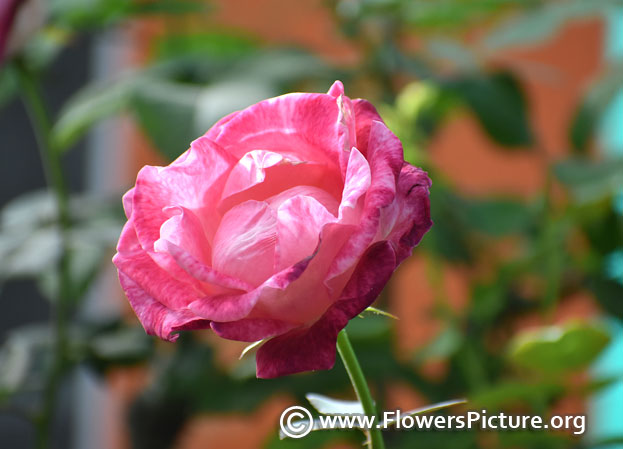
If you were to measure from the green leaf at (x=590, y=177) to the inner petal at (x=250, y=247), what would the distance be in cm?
31

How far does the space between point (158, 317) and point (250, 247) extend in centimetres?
3

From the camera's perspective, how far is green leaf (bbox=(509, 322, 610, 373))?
308 mm

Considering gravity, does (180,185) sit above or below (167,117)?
below

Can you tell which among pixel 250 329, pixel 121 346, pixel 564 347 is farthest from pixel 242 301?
pixel 121 346

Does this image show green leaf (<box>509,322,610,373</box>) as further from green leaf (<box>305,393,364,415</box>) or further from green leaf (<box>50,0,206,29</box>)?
green leaf (<box>50,0,206,29</box>)

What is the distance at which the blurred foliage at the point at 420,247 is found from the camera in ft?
1.44

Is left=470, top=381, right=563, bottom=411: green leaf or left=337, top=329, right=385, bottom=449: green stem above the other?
left=470, top=381, right=563, bottom=411: green leaf

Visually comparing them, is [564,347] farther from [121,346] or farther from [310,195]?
[121,346]

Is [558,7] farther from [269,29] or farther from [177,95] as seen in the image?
[269,29]

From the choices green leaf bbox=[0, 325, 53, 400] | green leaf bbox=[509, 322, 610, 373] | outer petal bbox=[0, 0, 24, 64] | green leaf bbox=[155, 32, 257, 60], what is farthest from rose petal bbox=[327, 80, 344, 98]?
green leaf bbox=[155, 32, 257, 60]

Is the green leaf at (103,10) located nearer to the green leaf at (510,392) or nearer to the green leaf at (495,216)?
the green leaf at (495,216)

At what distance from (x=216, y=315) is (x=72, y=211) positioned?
0.52m

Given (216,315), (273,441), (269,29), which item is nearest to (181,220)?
(216,315)

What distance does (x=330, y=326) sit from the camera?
15cm
